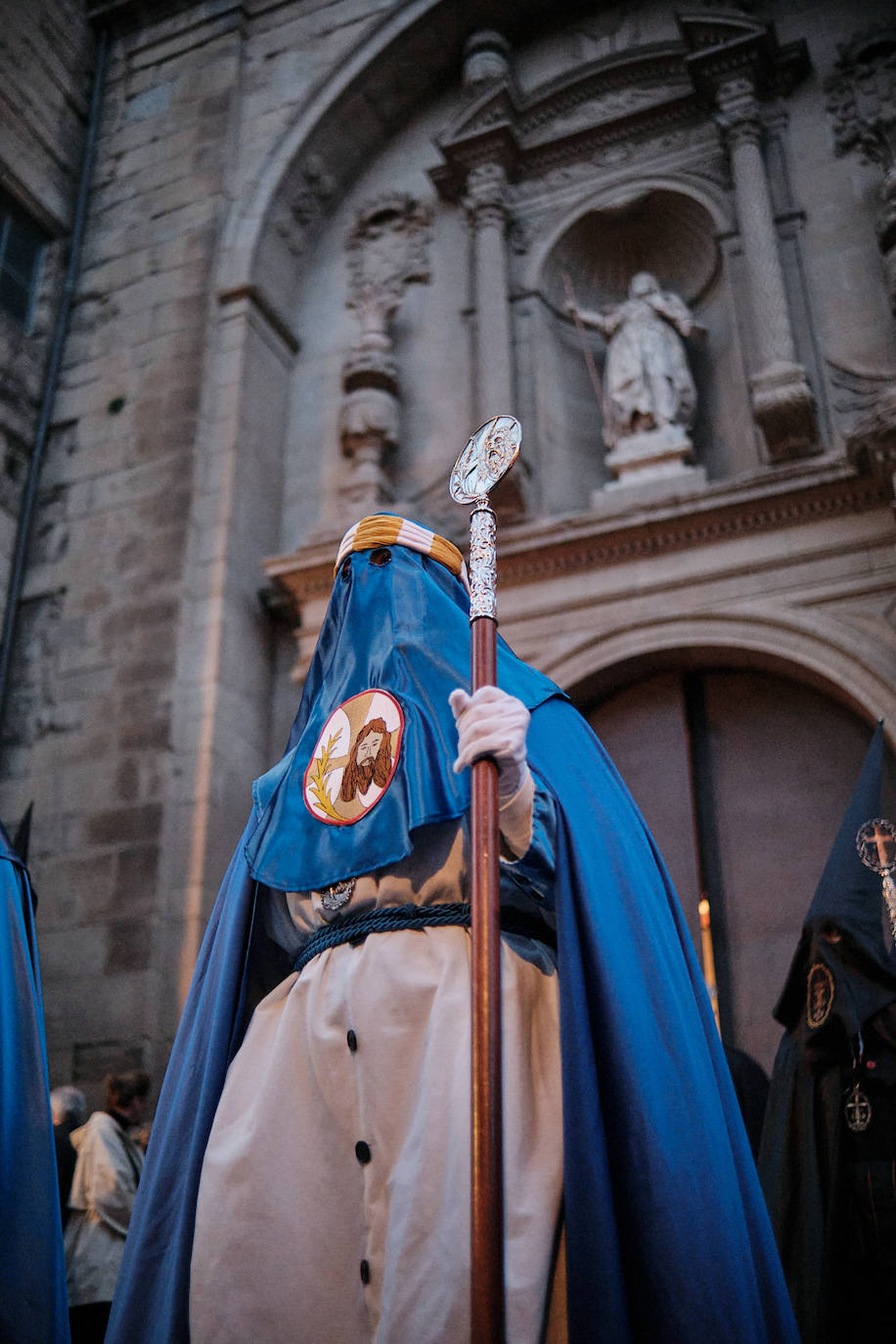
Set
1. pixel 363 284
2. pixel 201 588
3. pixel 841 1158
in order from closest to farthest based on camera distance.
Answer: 1. pixel 841 1158
2. pixel 201 588
3. pixel 363 284

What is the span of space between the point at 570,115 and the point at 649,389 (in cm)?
240

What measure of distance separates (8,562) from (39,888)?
218 cm

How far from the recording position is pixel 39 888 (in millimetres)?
6559

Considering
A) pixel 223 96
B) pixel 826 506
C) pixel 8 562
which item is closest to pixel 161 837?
pixel 8 562

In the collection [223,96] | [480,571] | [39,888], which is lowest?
[480,571]

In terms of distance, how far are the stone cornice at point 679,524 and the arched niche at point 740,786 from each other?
606 mm

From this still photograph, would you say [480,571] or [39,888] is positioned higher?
[39,888]

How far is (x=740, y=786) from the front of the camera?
620 cm

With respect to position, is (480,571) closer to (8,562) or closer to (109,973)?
(109,973)

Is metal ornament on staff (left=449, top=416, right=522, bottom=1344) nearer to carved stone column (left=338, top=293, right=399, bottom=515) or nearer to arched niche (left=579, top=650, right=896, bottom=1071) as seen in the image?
arched niche (left=579, top=650, right=896, bottom=1071)

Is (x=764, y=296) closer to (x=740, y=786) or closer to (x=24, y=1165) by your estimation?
(x=740, y=786)

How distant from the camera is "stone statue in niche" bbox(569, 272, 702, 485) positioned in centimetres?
678

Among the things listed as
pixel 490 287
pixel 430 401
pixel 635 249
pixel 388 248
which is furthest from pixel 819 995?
pixel 388 248

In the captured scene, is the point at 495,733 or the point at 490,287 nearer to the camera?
the point at 495,733
